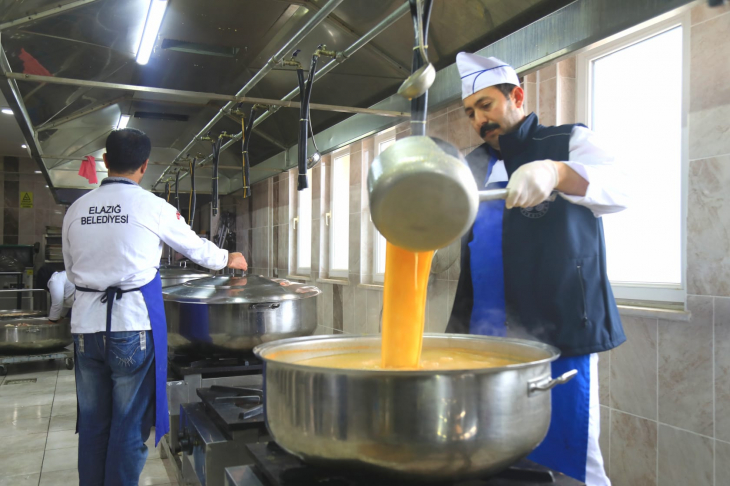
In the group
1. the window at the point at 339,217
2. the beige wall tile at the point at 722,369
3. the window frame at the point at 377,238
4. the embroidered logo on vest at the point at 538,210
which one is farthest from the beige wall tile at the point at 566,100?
the window at the point at 339,217

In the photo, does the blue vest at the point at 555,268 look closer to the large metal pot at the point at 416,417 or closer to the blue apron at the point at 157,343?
the large metal pot at the point at 416,417

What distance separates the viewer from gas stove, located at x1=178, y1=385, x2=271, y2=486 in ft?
4.87

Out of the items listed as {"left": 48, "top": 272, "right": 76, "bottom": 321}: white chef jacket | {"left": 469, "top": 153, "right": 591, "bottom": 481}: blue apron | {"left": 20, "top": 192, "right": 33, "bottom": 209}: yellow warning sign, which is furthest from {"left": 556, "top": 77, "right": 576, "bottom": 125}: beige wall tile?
{"left": 20, "top": 192, "right": 33, "bottom": 209}: yellow warning sign

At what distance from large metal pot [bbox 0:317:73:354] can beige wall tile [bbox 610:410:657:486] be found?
536 cm

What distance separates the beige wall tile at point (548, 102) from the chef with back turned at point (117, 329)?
6.76 ft

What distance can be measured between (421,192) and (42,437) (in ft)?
13.3

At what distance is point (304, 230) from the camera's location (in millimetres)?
6688

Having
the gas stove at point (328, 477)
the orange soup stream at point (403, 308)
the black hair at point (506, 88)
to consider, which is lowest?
the gas stove at point (328, 477)

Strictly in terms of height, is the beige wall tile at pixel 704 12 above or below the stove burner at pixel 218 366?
above

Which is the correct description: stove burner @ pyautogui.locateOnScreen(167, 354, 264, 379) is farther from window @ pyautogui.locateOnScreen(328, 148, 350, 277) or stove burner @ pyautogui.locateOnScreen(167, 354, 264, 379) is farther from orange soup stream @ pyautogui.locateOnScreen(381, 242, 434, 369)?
window @ pyautogui.locateOnScreen(328, 148, 350, 277)

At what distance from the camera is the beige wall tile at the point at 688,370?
240 centimetres

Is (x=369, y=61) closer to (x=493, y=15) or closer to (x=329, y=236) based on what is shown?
(x=493, y=15)

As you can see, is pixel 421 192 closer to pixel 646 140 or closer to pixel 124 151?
pixel 124 151

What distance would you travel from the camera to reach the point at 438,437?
0.81 meters
